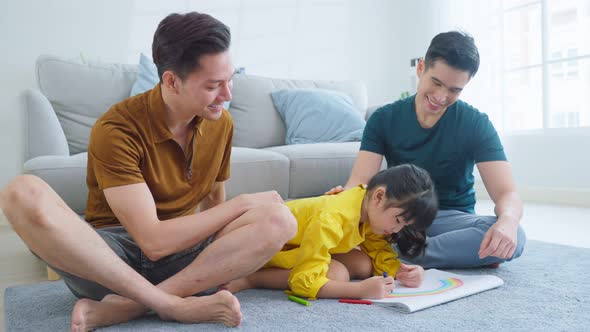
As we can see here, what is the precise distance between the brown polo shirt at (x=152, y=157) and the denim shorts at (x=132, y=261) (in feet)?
0.28

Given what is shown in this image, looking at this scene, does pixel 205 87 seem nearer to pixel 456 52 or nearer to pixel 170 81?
pixel 170 81

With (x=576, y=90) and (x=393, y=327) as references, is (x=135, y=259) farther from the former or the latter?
(x=576, y=90)

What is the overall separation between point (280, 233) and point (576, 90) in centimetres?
318

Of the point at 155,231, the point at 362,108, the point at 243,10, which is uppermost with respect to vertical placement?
the point at 243,10

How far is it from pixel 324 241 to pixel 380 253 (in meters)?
0.34

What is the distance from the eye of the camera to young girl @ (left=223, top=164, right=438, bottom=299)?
4.64 ft

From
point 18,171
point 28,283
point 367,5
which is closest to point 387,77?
point 367,5

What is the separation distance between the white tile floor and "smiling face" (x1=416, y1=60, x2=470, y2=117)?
3.26 ft

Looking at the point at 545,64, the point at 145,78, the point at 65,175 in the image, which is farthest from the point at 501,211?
the point at 545,64

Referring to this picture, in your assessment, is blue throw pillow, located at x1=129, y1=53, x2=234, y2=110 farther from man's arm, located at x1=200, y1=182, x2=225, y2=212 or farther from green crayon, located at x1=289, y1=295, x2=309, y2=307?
green crayon, located at x1=289, y1=295, x2=309, y2=307

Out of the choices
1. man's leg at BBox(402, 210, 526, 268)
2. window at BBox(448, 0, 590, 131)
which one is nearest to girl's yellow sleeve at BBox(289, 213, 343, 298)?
man's leg at BBox(402, 210, 526, 268)

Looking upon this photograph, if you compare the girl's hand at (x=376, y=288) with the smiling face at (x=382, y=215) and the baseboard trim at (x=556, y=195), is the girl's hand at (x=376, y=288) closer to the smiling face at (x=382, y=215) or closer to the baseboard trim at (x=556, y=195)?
the smiling face at (x=382, y=215)

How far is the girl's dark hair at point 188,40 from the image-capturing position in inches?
50.9

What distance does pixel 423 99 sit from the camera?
1.75m
